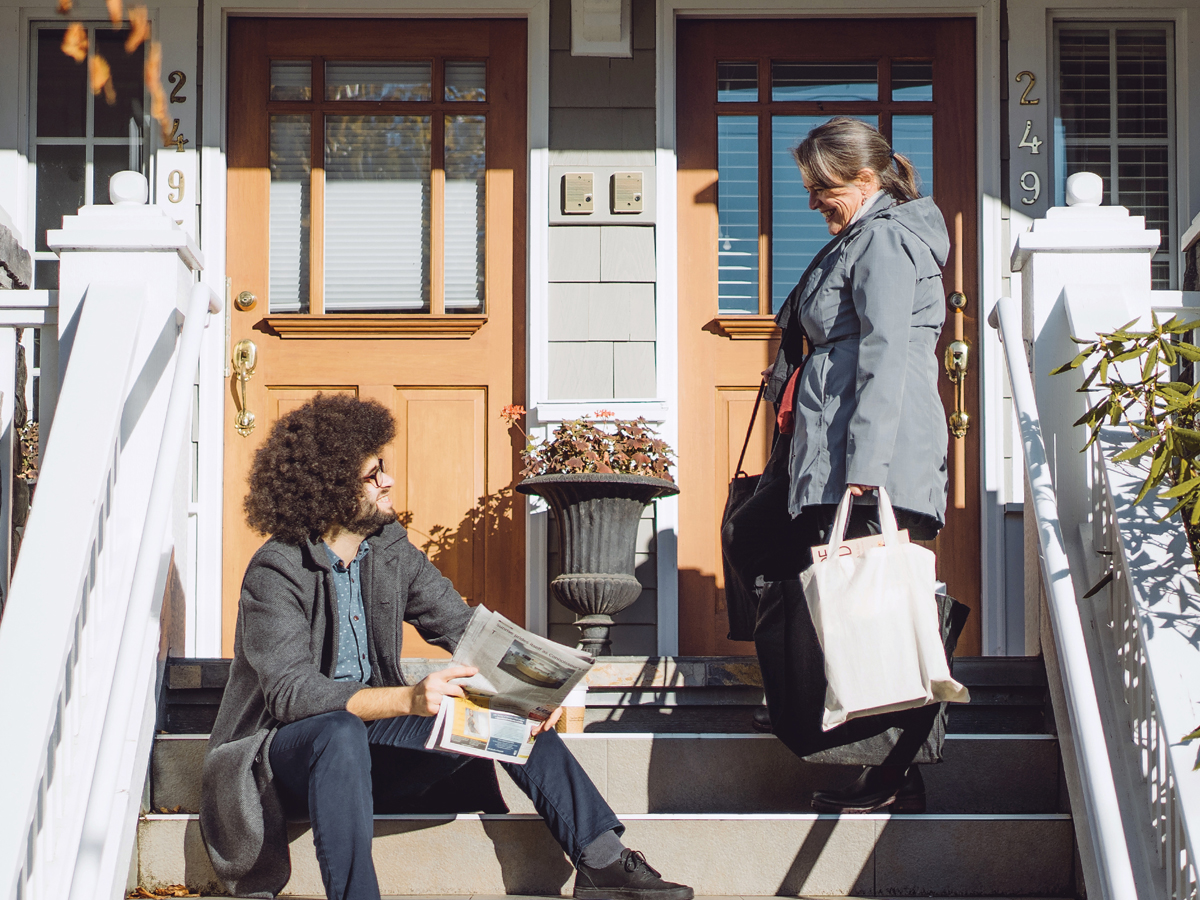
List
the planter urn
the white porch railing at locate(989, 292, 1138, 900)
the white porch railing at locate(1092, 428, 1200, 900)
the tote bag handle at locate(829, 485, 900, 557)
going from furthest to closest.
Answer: the planter urn
the tote bag handle at locate(829, 485, 900, 557)
the white porch railing at locate(1092, 428, 1200, 900)
the white porch railing at locate(989, 292, 1138, 900)

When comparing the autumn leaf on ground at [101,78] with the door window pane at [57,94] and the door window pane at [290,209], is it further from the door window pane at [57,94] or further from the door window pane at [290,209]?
the door window pane at [290,209]

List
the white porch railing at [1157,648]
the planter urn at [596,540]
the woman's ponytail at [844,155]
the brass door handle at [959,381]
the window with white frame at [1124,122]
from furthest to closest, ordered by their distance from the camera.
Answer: the window with white frame at [1124,122] < the brass door handle at [959,381] < the planter urn at [596,540] < the woman's ponytail at [844,155] < the white porch railing at [1157,648]

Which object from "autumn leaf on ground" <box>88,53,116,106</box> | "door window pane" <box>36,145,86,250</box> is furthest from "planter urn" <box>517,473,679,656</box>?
"autumn leaf on ground" <box>88,53,116,106</box>

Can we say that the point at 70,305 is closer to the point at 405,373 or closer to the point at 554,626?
the point at 405,373

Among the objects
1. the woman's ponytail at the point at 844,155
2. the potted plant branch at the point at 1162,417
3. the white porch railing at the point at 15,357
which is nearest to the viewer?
the potted plant branch at the point at 1162,417

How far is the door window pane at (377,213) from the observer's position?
459 cm

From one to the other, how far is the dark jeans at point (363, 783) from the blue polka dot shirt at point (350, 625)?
15 centimetres

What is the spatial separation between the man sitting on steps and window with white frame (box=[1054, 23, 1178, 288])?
2874 millimetres

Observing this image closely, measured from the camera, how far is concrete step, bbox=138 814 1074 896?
2.66 metres

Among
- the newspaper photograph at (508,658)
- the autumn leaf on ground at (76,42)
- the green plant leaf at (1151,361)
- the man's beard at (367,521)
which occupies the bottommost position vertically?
the newspaper photograph at (508,658)

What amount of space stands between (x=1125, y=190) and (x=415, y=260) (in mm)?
2468

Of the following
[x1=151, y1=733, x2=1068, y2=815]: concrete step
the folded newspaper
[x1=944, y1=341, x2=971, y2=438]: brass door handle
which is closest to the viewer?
the folded newspaper

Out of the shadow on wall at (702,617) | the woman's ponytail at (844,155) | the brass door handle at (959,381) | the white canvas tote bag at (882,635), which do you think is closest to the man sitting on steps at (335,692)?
the white canvas tote bag at (882,635)

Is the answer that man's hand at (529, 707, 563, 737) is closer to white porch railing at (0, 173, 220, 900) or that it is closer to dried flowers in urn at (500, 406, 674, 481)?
white porch railing at (0, 173, 220, 900)
